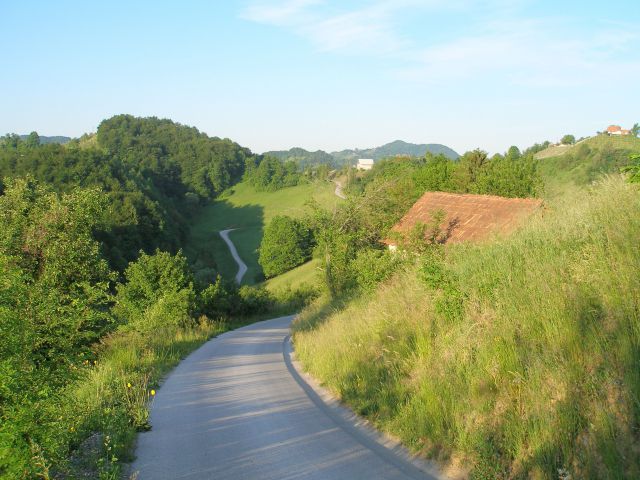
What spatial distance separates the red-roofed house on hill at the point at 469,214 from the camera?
65.3 feet

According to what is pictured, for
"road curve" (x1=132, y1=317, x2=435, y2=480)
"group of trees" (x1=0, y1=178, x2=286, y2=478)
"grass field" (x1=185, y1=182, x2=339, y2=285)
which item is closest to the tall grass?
"road curve" (x1=132, y1=317, x2=435, y2=480)

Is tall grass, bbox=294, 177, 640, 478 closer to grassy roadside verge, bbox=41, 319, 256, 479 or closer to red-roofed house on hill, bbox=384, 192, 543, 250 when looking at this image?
grassy roadside verge, bbox=41, 319, 256, 479

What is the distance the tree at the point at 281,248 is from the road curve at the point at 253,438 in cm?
6679

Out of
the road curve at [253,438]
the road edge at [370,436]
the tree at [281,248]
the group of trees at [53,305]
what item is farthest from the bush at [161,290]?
the tree at [281,248]

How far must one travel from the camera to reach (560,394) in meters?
5.96

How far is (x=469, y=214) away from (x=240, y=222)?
98980 millimetres

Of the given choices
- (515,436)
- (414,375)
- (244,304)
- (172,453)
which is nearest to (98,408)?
(172,453)

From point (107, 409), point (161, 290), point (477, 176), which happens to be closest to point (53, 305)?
point (107, 409)

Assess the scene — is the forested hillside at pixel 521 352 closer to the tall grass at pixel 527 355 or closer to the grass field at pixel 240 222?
the tall grass at pixel 527 355

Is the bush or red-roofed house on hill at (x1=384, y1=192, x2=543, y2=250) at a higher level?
red-roofed house on hill at (x1=384, y1=192, x2=543, y2=250)

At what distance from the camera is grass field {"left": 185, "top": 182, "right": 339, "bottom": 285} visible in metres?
88.7

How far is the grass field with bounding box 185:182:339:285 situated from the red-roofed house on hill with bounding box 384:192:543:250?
57238 millimetres

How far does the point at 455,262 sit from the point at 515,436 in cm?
480

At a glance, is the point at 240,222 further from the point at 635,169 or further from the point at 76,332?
the point at 635,169
